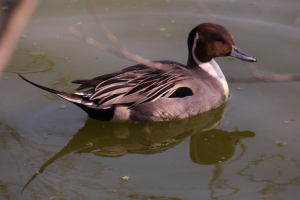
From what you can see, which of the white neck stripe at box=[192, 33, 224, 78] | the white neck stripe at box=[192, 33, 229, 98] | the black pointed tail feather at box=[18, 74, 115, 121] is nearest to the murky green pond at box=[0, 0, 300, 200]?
the black pointed tail feather at box=[18, 74, 115, 121]

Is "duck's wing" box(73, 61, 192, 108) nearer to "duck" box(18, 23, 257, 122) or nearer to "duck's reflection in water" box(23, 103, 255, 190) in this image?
"duck" box(18, 23, 257, 122)

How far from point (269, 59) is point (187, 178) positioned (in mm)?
2869

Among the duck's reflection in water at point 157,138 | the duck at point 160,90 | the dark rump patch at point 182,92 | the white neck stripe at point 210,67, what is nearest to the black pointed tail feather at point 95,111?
the duck at point 160,90

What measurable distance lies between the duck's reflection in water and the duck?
0.35ft

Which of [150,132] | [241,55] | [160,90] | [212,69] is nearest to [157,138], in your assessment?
[150,132]

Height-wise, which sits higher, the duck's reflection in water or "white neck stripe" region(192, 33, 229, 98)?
"white neck stripe" region(192, 33, 229, 98)

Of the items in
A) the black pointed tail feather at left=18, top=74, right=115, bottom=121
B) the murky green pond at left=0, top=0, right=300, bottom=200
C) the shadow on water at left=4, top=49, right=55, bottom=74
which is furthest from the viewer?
the shadow on water at left=4, top=49, right=55, bottom=74

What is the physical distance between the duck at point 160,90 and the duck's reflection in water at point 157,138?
0.35 feet

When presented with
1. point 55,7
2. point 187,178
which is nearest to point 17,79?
point 55,7

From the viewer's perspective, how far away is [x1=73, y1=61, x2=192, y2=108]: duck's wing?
164 inches

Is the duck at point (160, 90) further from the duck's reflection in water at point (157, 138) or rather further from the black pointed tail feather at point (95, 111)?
the duck's reflection in water at point (157, 138)

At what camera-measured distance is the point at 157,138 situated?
4.21 metres

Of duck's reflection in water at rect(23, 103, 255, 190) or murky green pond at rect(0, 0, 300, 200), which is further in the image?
duck's reflection in water at rect(23, 103, 255, 190)

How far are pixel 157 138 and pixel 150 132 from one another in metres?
0.13
